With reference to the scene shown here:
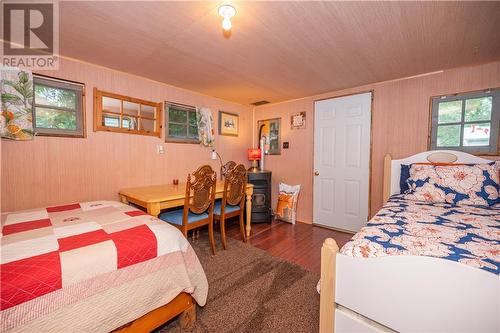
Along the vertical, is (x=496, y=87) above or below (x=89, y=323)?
above

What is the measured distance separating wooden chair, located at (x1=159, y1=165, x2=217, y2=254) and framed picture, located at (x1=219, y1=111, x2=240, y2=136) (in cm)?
164

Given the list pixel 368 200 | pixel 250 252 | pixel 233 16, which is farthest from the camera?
pixel 368 200

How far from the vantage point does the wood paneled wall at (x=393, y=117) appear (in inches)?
94.0

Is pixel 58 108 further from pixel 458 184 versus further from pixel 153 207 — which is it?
pixel 458 184

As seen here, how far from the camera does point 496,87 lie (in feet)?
7.27

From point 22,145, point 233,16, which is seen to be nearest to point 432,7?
point 233,16

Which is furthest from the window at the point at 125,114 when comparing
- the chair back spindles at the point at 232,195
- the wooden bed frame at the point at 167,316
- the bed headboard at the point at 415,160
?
the bed headboard at the point at 415,160

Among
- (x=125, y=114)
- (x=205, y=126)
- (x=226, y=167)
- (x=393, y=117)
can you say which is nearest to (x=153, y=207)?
(x=125, y=114)

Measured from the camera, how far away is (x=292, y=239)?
2.97 m

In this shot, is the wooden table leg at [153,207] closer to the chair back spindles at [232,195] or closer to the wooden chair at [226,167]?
the chair back spindles at [232,195]

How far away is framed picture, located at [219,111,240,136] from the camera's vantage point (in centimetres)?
373

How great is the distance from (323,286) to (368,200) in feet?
7.51

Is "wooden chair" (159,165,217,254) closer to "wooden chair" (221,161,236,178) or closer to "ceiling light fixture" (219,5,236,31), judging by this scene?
"ceiling light fixture" (219,5,236,31)

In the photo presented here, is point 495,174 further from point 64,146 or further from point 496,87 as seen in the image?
point 64,146
